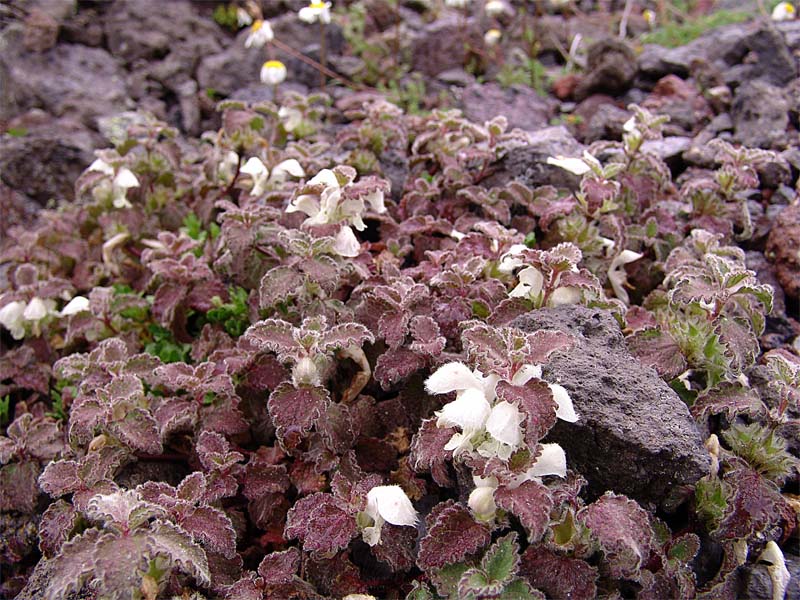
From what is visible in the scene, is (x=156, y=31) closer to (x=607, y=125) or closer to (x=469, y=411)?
(x=607, y=125)

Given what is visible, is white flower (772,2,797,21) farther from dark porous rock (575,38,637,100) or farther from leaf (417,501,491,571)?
leaf (417,501,491,571)

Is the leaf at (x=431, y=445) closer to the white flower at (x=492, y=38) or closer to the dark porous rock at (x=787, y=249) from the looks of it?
the dark porous rock at (x=787, y=249)

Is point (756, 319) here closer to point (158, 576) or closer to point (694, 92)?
point (158, 576)

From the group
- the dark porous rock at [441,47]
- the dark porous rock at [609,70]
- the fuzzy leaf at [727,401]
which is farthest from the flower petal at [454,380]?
the dark porous rock at [441,47]

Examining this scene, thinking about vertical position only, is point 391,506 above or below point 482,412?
below

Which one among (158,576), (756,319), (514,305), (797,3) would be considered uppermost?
(797,3)

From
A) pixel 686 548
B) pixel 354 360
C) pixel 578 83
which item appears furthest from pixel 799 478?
pixel 578 83

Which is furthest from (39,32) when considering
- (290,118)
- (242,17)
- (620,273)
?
(620,273)
